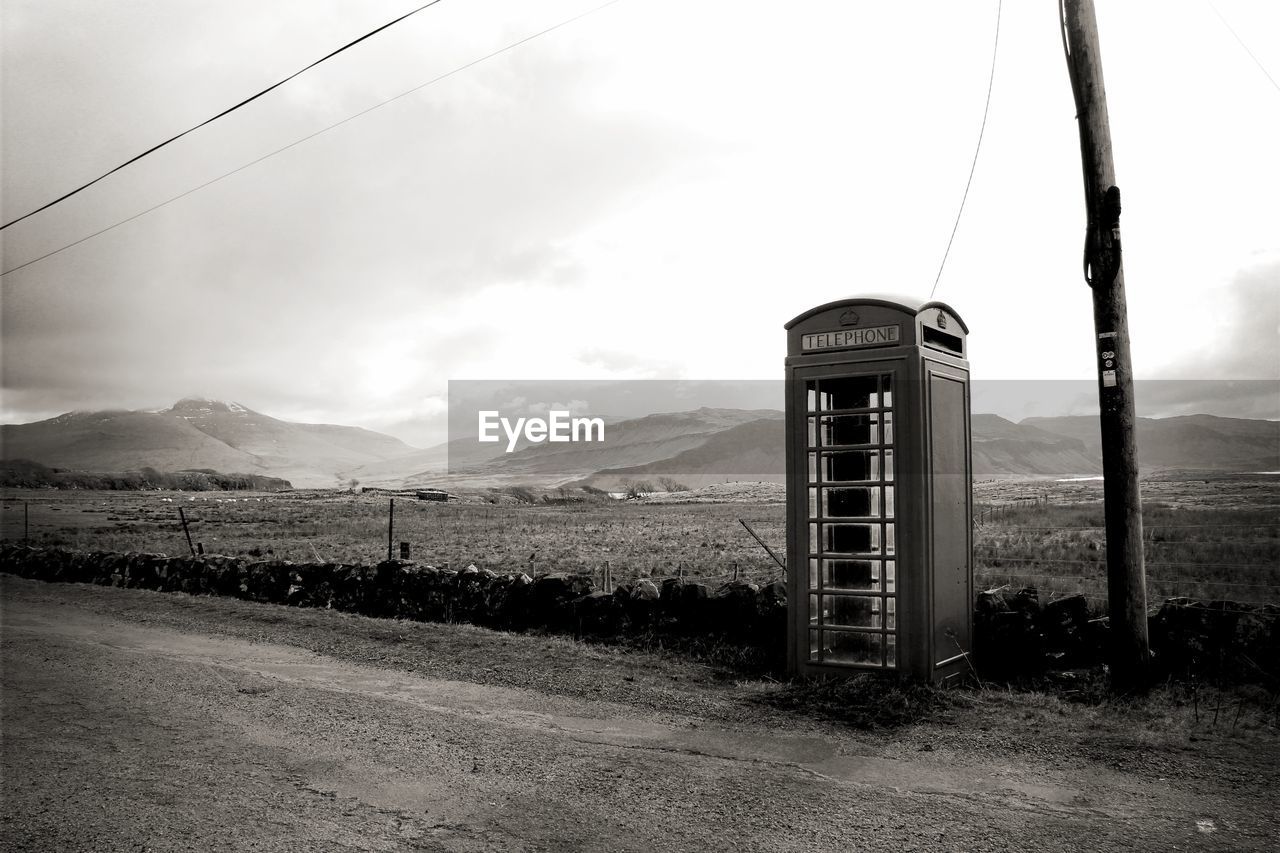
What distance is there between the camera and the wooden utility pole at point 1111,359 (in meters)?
6.37

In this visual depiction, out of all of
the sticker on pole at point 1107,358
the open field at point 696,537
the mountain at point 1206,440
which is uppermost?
the mountain at point 1206,440

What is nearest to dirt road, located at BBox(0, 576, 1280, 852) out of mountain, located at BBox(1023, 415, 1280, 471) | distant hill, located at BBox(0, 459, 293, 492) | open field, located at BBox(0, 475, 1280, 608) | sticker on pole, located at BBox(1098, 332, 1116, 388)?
sticker on pole, located at BBox(1098, 332, 1116, 388)

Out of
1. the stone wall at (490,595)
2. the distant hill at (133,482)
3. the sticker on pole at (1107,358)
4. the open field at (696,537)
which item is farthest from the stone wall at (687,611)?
the distant hill at (133,482)

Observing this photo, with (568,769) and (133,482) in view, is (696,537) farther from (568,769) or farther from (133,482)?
(133,482)

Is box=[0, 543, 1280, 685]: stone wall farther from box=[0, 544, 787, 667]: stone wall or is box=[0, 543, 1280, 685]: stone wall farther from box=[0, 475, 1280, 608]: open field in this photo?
box=[0, 475, 1280, 608]: open field

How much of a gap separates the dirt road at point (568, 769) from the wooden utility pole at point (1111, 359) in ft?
3.06

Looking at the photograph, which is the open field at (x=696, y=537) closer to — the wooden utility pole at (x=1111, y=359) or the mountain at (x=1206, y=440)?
the wooden utility pole at (x=1111, y=359)

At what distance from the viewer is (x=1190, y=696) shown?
606cm

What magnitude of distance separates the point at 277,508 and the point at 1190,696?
50.6 metres

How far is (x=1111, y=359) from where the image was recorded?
661 centimetres

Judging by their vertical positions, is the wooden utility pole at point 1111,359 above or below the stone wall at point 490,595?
above

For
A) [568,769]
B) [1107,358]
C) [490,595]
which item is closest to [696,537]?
[490,595]

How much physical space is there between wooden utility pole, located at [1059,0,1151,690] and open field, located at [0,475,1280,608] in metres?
1.12

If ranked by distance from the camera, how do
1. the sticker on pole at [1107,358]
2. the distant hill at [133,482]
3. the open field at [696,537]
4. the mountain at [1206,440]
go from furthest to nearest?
the mountain at [1206,440]
the distant hill at [133,482]
the open field at [696,537]
the sticker on pole at [1107,358]
